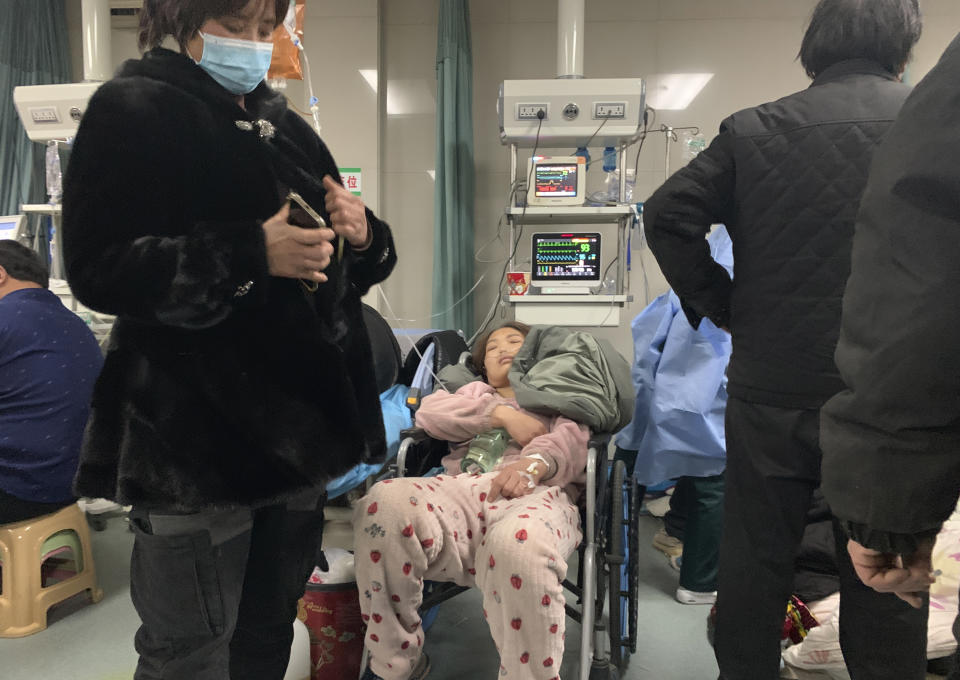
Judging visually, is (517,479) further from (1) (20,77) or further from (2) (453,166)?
(1) (20,77)

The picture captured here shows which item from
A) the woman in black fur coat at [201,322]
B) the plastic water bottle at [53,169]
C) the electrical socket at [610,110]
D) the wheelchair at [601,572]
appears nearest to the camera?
the woman in black fur coat at [201,322]

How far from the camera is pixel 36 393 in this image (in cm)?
184

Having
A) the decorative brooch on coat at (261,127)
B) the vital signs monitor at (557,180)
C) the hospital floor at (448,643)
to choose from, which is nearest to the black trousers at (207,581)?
the decorative brooch on coat at (261,127)

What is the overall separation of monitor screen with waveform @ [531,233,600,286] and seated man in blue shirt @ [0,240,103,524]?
165 cm

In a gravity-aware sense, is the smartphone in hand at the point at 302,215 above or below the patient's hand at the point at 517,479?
above

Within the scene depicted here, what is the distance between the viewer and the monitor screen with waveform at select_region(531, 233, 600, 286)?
2.69 meters

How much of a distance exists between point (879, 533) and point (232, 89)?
0.98 meters

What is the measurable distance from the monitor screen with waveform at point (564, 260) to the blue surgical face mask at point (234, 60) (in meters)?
1.85

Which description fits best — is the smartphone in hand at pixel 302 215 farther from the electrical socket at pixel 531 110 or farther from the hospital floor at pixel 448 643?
the electrical socket at pixel 531 110

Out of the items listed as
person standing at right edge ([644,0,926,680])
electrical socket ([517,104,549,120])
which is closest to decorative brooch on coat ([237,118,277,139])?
person standing at right edge ([644,0,926,680])

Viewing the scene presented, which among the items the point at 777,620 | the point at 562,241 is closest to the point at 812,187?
the point at 777,620

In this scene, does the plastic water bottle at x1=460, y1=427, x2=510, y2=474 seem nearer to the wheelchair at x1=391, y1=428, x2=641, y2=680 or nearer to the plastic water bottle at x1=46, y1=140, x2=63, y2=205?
the wheelchair at x1=391, y1=428, x2=641, y2=680

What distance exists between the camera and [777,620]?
1.23 m

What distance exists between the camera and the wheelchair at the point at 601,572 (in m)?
1.51
